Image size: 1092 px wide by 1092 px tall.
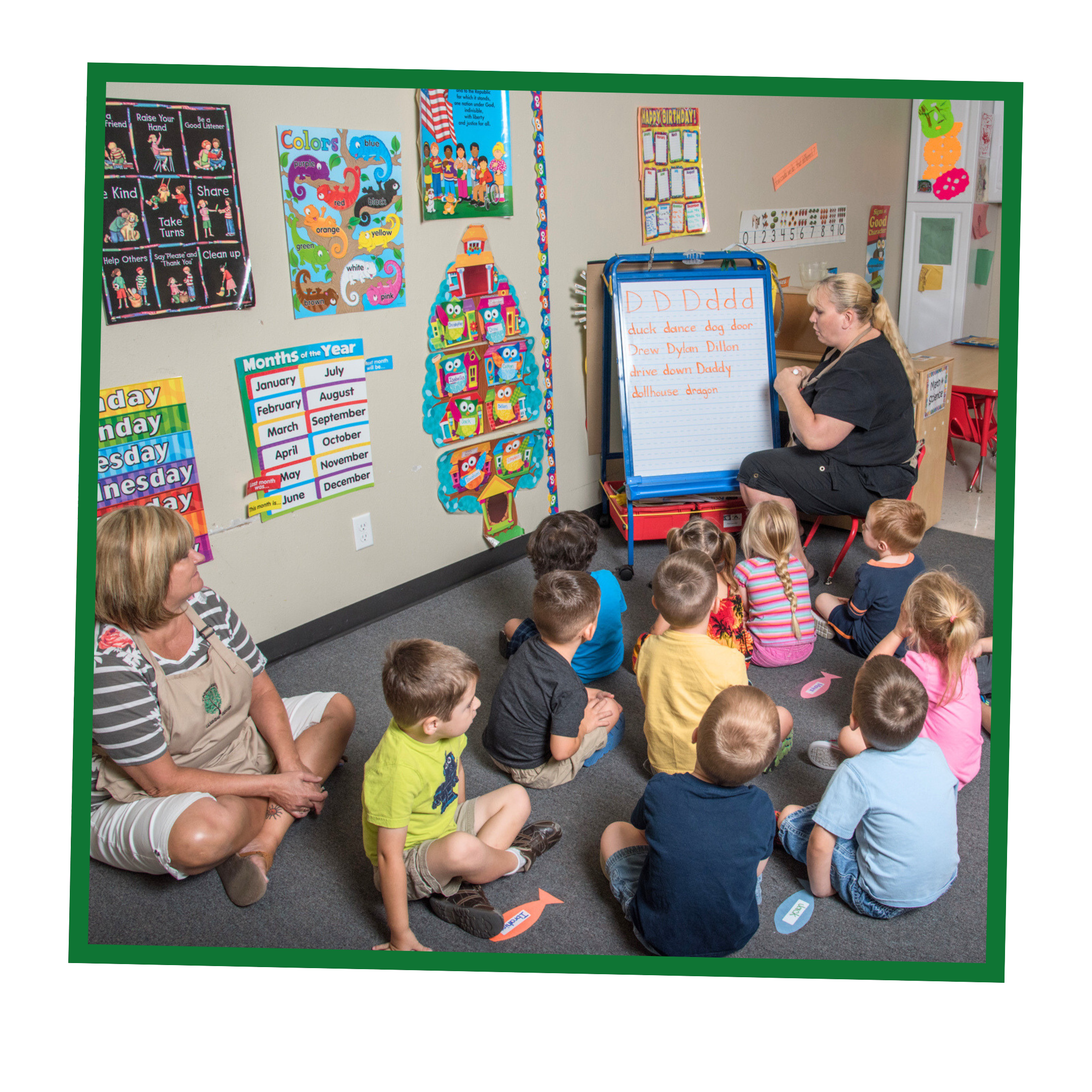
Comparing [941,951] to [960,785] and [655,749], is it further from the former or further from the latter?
[655,749]

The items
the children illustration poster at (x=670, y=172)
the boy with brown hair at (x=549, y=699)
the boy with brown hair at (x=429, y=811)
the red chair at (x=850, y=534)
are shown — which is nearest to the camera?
the boy with brown hair at (x=429, y=811)

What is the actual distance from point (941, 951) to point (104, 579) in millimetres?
1816

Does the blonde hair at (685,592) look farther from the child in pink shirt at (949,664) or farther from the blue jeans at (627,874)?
the blue jeans at (627,874)

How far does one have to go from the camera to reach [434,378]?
319cm

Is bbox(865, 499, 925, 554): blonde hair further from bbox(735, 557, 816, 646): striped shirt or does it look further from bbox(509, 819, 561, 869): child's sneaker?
bbox(509, 819, 561, 869): child's sneaker

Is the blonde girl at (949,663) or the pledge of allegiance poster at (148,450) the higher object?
the pledge of allegiance poster at (148,450)

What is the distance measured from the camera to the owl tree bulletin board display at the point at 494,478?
3.38m

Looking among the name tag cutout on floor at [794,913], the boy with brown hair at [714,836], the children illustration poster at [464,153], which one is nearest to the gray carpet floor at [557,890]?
the name tag cutout on floor at [794,913]

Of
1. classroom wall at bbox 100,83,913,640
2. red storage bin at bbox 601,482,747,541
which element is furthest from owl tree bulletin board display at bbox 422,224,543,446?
red storage bin at bbox 601,482,747,541

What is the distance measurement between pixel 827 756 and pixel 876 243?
12.8 ft

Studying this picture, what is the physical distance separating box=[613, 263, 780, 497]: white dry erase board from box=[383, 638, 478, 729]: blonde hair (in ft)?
6.20

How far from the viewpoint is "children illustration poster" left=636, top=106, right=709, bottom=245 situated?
3678 millimetres

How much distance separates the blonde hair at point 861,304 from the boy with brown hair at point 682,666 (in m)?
1.47

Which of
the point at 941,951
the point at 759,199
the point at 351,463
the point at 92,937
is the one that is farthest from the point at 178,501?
the point at 759,199
